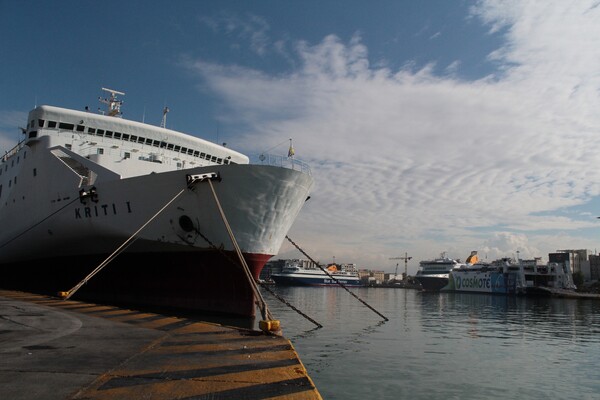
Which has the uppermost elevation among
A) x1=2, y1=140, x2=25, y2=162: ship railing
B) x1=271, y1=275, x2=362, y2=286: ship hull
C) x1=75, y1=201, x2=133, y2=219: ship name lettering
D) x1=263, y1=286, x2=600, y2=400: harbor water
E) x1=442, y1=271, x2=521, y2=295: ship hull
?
x1=2, y1=140, x2=25, y2=162: ship railing

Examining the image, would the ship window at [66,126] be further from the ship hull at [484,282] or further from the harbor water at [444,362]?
the ship hull at [484,282]

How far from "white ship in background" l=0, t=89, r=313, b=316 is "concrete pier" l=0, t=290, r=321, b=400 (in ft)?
23.9

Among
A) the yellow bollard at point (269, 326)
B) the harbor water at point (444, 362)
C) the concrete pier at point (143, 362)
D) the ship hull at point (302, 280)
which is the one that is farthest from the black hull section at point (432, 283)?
the yellow bollard at point (269, 326)

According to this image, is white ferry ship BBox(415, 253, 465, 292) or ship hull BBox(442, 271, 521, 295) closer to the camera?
ship hull BBox(442, 271, 521, 295)

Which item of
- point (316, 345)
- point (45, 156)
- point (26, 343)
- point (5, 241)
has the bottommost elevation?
point (316, 345)

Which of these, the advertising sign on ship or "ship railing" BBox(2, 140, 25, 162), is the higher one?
"ship railing" BBox(2, 140, 25, 162)

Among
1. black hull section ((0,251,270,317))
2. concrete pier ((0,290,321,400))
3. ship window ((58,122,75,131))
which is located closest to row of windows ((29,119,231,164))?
ship window ((58,122,75,131))

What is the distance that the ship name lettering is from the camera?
1764 centimetres

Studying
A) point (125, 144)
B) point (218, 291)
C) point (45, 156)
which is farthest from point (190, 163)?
point (218, 291)

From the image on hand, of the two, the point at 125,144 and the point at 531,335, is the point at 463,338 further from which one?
the point at 125,144

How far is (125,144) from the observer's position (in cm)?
2242

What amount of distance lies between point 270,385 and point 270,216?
1235 centimetres

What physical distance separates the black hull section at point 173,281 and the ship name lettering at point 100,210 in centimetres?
212

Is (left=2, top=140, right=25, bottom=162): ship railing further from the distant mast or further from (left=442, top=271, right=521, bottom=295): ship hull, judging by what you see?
(left=442, top=271, right=521, bottom=295): ship hull
